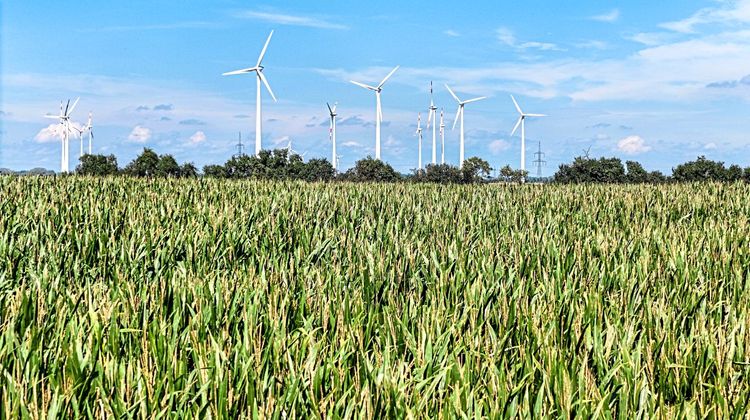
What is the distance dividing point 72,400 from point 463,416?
221 cm

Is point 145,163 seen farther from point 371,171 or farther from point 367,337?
point 367,337

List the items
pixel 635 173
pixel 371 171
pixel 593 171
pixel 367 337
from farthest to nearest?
pixel 635 173, pixel 593 171, pixel 371 171, pixel 367 337

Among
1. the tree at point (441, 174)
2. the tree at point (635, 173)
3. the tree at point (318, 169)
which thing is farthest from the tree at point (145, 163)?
the tree at point (635, 173)

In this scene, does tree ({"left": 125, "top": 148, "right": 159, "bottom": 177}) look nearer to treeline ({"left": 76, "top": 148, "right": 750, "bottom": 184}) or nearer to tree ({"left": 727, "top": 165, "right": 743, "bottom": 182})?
treeline ({"left": 76, "top": 148, "right": 750, "bottom": 184})

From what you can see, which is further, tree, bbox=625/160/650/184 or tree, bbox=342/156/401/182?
tree, bbox=625/160/650/184

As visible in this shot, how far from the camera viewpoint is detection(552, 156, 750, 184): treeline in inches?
4215

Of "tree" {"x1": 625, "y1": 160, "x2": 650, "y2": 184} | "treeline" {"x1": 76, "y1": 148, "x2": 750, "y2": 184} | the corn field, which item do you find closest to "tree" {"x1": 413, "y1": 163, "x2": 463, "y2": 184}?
"treeline" {"x1": 76, "y1": 148, "x2": 750, "y2": 184}

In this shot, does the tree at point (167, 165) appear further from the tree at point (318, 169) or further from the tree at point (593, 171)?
the tree at point (593, 171)

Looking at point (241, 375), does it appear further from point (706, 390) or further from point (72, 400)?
point (706, 390)

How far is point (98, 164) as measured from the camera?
10712 centimetres

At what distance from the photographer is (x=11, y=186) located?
2338 cm

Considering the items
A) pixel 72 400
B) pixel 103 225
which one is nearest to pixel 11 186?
pixel 103 225

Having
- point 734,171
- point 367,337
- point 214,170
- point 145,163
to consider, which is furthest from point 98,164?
point 367,337

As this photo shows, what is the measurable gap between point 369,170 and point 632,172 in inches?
1846
